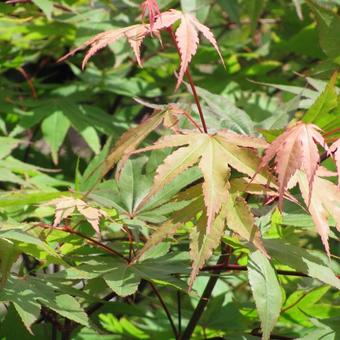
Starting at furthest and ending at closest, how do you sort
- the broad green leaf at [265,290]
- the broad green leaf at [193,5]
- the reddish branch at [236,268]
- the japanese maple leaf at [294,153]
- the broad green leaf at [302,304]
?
1. the broad green leaf at [193,5]
2. the broad green leaf at [302,304]
3. the reddish branch at [236,268]
4. the broad green leaf at [265,290]
5. the japanese maple leaf at [294,153]

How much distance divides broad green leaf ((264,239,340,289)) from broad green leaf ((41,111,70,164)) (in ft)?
2.69

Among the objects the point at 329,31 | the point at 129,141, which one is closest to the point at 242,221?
the point at 129,141

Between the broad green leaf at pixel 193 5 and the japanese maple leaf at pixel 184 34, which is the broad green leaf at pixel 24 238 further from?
the broad green leaf at pixel 193 5

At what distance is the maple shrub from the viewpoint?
0.97 m

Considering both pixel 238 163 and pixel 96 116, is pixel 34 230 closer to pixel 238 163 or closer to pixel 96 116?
pixel 238 163

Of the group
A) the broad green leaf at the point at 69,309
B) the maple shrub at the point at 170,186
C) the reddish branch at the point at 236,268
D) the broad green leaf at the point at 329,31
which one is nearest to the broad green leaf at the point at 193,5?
the maple shrub at the point at 170,186

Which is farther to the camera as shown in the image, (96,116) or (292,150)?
(96,116)

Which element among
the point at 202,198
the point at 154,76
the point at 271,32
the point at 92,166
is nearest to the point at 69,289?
the point at 202,198

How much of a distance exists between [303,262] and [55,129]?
92 cm

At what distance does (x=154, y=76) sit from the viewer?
2.11 meters

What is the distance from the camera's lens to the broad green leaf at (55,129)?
1.78m

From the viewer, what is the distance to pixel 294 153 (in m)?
Answer: 0.89

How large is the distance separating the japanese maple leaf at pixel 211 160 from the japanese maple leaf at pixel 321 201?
59 mm

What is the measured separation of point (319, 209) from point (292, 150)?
11cm
